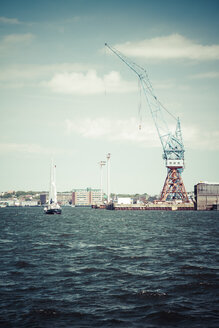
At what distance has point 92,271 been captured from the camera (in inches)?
858

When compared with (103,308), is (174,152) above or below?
above

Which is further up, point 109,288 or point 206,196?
point 206,196

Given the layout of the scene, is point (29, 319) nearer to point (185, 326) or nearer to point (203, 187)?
point (185, 326)

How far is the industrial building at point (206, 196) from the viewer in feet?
556

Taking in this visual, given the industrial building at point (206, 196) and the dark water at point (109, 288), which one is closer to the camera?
the dark water at point (109, 288)

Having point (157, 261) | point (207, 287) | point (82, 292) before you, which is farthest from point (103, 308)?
point (157, 261)

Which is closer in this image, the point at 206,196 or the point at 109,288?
the point at 109,288

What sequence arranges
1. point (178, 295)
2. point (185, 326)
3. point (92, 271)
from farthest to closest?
point (92, 271) → point (178, 295) → point (185, 326)

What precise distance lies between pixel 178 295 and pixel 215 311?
108 inches

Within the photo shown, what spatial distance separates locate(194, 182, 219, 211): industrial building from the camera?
170m

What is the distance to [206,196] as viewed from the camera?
169625mm

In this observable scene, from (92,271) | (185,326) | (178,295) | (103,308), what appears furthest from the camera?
(92,271)

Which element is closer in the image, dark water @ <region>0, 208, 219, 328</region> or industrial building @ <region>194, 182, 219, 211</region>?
dark water @ <region>0, 208, 219, 328</region>

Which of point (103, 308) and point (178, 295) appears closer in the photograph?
point (103, 308)
